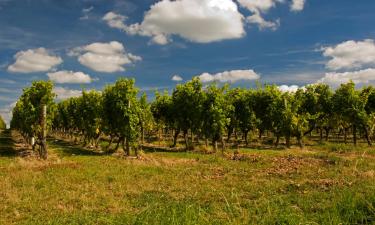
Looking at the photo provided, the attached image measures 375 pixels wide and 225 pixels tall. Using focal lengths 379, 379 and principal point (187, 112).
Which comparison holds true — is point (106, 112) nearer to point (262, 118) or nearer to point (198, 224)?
point (262, 118)

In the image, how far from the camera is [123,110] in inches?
1636

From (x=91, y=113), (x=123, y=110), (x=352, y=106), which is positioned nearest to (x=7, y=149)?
(x=91, y=113)

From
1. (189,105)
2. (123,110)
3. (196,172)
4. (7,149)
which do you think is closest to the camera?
(196,172)

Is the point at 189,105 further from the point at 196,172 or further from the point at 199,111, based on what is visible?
the point at 196,172

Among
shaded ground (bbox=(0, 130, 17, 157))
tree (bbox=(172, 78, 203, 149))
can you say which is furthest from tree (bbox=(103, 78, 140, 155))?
shaded ground (bbox=(0, 130, 17, 157))

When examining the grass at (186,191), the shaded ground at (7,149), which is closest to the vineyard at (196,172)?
the grass at (186,191)

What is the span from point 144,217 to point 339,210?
180 inches

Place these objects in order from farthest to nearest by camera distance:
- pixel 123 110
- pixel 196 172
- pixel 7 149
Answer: pixel 7 149
pixel 123 110
pixel 196 172

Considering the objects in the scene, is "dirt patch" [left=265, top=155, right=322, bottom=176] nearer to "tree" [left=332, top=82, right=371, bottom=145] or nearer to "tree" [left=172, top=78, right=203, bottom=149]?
"tree" [left=172, top=78, right=203, bottom=149]

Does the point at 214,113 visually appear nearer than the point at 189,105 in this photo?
Yes

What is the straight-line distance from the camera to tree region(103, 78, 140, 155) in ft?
134

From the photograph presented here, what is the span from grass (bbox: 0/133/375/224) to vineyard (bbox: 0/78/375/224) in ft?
0.19

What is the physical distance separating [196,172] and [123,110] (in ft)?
57.8

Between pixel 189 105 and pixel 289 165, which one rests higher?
pixel 189 105
